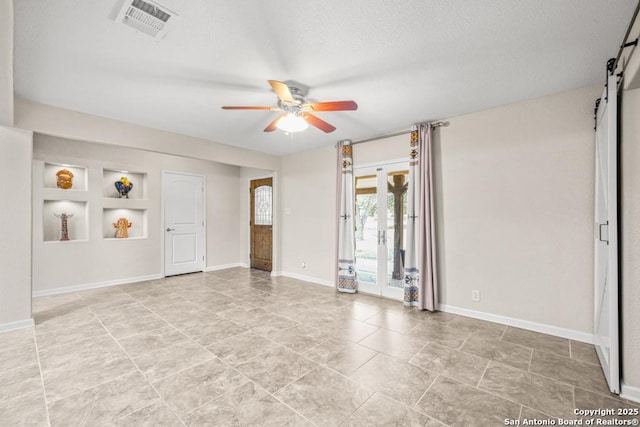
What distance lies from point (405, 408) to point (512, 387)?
0.89m

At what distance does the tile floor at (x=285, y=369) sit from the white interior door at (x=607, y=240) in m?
0.22

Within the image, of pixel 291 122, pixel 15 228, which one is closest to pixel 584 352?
pixel 291 122

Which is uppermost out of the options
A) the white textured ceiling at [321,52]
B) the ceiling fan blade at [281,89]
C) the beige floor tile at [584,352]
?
the white textured ceiling at [321,52]

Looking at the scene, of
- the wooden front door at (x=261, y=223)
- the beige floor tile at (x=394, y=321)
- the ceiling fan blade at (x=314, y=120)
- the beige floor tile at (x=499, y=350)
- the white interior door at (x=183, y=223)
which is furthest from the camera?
the wooden front door at (x=261, y=223)

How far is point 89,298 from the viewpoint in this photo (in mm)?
4309

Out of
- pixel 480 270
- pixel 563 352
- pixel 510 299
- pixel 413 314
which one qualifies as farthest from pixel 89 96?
pixel 563 352

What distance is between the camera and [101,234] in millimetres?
4973

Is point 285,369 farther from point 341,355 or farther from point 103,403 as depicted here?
point 103,403

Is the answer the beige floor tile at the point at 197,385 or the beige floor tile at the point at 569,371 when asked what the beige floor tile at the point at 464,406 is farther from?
the beige floor tile at the point at 197,385

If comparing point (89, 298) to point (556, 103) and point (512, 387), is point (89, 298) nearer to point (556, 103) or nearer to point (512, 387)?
point (512, 387)

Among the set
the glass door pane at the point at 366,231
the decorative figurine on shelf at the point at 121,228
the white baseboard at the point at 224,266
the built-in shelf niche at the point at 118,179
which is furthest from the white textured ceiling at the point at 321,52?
the white baseboard at the point at 224,266

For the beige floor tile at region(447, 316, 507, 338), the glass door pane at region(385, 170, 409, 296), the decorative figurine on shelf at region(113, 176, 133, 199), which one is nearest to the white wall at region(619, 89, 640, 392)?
the beige floor tile at region(447, 316, 507, 338)

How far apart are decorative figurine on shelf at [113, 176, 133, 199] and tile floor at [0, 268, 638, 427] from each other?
2.25 meters

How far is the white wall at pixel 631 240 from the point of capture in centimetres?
189
